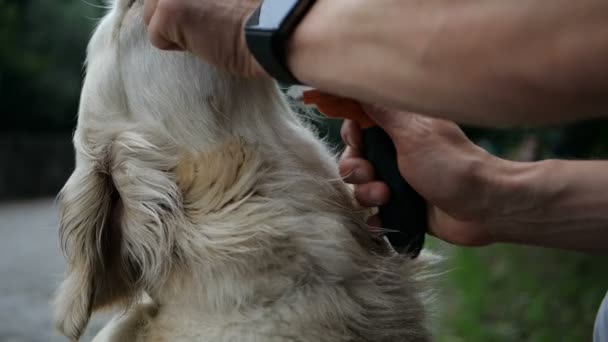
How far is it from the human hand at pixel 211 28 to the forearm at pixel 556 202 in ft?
2.76

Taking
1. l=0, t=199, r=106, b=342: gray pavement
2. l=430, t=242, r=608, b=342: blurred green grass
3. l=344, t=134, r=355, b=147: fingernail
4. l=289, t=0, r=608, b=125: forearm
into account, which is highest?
l=289, t=0, r=608, b=125: forearm

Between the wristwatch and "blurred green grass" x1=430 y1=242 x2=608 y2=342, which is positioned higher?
the wristwatch

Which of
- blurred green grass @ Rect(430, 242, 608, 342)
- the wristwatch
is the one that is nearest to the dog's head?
the wristwatch

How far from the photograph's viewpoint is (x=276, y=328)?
229 centimetres

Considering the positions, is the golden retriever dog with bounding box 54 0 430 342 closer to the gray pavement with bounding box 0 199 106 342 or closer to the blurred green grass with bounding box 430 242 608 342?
the gray pavement with bounding box 0 199 106 342

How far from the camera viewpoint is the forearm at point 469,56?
4.14ft

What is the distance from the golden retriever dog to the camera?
2.31m

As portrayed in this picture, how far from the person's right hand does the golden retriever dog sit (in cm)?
20

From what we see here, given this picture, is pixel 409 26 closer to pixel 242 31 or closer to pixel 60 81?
pixel 242 31

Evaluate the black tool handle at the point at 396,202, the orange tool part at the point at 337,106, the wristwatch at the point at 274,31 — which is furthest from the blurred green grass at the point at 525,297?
the wristwatch at the point at 274,31

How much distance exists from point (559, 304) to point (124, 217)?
4.75m

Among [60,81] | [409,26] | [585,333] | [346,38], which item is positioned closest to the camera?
[409,26]

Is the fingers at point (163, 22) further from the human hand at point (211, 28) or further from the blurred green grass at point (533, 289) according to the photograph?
the blurred green grass at point (533, 289)

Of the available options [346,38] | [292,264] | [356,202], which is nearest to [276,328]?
[292,264]
